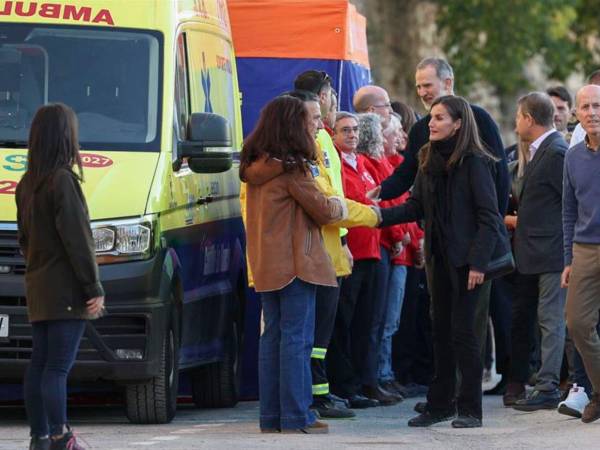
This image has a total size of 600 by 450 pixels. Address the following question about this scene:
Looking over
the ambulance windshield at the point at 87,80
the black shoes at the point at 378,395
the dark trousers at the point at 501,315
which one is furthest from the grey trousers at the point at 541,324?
the ambulance windshield at the point at 87,80

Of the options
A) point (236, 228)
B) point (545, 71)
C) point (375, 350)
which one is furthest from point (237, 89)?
point (545, 71)

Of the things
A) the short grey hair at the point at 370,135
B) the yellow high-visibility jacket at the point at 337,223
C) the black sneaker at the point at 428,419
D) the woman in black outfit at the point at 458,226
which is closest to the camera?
the yellow high-visibility jacket at the point at 337,223

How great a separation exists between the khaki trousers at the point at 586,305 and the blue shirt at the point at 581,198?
91mm

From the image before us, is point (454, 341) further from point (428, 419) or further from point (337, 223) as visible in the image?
point (337, 223)

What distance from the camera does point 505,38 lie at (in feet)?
108

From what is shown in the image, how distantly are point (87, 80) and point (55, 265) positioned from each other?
2.54 meters

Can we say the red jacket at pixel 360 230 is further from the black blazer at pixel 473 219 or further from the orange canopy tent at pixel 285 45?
the orange canopy tent at pixel 285 45

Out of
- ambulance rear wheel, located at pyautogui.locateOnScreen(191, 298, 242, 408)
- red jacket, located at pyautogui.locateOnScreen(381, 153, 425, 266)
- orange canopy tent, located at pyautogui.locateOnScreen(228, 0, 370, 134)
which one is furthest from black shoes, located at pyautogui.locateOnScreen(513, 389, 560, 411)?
orange canopy tent, located at pyautogui.locateOnScreen(228, 0, 370, 134)

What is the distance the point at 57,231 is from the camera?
8766mm

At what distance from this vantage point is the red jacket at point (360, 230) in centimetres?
1227

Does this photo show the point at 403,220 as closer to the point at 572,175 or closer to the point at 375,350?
the point at 572,175

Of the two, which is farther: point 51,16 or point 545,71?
point 545,71

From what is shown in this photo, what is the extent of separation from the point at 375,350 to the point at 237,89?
6.91ft

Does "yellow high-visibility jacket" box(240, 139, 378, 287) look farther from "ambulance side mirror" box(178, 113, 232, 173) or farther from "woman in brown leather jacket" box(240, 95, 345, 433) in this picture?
"ambulance side mirror" box(178, 113, 232, 173)
